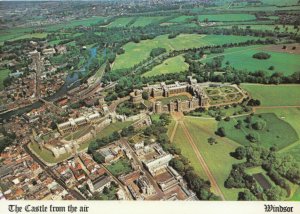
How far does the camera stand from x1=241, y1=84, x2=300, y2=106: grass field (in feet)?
33.2

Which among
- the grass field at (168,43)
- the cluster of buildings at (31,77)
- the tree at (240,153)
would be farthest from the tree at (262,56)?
the cluster of buildings at (31,77)

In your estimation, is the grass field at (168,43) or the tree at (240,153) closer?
the tree at (240,153)

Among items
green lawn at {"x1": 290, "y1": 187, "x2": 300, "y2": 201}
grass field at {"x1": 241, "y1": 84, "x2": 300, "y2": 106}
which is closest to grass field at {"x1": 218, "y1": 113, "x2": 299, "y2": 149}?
grass field at {"x1": 241, "y1": 84, "x2": 300, "y2": 106}

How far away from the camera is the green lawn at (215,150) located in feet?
23.6

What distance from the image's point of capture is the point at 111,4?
628 inches

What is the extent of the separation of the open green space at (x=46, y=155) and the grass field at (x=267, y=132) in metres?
4.67

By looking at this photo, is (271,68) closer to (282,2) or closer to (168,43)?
(282,2)

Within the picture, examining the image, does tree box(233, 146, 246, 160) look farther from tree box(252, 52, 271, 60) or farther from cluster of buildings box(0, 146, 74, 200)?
tree box(252, 52, 271, 60)

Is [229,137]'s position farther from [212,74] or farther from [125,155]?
[212,74]

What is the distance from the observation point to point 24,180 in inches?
305

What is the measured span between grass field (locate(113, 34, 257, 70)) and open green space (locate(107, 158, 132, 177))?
293 inches

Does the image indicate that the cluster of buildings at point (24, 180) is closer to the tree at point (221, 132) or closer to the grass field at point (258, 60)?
the tree at point (221, 132)
